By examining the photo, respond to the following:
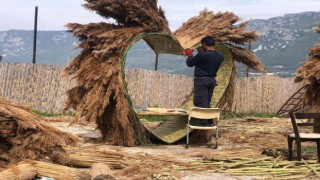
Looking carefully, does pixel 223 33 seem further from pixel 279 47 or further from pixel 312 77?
pixel 279 47

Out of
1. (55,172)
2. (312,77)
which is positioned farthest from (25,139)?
(312,77)

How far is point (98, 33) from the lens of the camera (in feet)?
29.7

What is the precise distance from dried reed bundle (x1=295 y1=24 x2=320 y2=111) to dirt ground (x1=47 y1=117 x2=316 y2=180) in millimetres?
936

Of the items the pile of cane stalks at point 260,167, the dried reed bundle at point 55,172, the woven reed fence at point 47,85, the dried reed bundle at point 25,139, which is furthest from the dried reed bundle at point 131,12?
the woven reed fence at point 47,85

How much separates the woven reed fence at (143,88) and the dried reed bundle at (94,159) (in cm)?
562

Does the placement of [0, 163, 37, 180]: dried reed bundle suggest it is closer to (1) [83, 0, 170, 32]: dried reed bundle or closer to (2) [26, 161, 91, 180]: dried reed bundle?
(2) [26, 161, 91, 180]: dried reed bundle

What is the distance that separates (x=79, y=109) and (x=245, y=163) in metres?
3.13

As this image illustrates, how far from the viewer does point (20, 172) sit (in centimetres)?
519

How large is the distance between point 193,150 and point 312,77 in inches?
97.3

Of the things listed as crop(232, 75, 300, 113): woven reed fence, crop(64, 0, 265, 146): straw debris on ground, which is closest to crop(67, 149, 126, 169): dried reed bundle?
crop(64, 0, 265, 146): straw debris on ground

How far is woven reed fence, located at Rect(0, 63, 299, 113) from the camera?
14734mm

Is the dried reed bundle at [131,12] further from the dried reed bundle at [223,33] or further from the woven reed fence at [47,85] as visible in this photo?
the woven reed fence at [47,85]

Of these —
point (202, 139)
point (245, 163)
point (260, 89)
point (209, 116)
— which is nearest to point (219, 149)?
point (209, 116)

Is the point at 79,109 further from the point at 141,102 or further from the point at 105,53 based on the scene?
the point at 141,102
